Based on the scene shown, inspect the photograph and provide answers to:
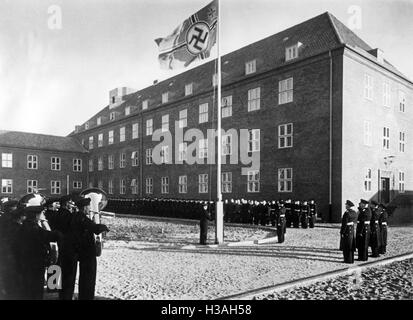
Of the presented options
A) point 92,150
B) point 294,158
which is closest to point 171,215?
point 294,158

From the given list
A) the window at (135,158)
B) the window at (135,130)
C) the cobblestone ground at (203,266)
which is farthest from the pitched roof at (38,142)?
the cobblestone ground at (203,266)

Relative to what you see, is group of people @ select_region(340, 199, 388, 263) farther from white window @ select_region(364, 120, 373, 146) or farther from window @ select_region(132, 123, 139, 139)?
window @ select_region(132, 123, 139, 139)

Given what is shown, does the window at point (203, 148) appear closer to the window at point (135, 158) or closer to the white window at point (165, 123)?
the white window at point (165, 123)

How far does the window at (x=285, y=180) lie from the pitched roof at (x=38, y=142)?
31.9 metres

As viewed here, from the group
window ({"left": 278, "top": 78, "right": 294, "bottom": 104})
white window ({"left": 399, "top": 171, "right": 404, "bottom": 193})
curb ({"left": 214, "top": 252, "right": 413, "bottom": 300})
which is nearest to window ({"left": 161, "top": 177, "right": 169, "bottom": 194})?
window ({"left": 278, "top": 78, "right": 294, "bottom": 104})

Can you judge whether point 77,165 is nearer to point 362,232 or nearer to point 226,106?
point 226,106

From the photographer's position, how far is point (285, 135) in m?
25.7

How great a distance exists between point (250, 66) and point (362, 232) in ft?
68.8

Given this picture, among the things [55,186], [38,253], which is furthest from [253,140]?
[55,186]

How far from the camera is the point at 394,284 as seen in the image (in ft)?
22.8

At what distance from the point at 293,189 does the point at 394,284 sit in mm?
17677

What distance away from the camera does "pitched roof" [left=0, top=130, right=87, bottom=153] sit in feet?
149
